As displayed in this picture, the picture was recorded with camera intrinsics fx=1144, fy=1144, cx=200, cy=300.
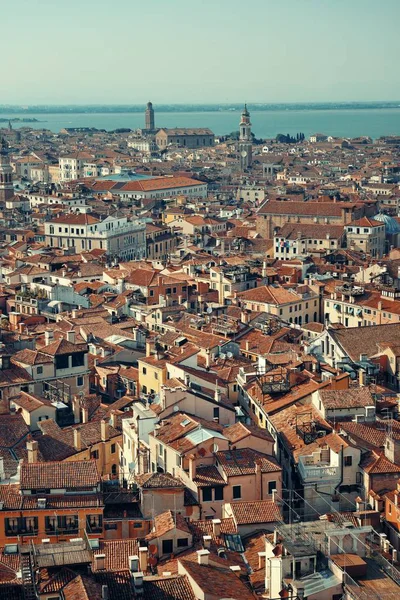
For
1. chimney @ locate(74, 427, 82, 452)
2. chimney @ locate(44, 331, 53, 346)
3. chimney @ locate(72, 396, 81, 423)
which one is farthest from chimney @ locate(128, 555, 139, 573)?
chimney @ locate(44, 331, 53, 346)

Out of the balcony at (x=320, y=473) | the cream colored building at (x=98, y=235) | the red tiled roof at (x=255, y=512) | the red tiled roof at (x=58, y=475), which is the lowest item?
the cream colored building at (x=98, y=235)

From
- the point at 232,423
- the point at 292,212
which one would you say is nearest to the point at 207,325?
the point at 232,423

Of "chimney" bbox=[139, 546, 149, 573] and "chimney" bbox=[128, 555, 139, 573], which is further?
"chimney" bbox=[139, 546, 149, 573]

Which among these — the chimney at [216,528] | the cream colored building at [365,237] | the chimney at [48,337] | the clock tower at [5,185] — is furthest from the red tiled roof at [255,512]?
the clock tower at [5,185]

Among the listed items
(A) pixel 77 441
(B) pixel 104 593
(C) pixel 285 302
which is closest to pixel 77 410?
(A) pixel 77 441

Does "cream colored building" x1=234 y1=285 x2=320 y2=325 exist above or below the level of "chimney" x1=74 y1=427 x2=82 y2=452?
below

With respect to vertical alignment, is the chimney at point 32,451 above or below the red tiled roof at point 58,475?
below

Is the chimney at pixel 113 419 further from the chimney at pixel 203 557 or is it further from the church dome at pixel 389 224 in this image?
the church dome at pixel 389 224

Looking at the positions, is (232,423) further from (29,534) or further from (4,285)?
(4,285)

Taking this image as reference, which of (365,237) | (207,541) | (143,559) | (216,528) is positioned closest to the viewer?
(143,559)

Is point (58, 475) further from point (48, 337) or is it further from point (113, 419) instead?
point (48, 337)

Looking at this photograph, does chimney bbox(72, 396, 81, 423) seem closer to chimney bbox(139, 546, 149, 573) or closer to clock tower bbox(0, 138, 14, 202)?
chimney bbox(139, 546, 149, 573)
